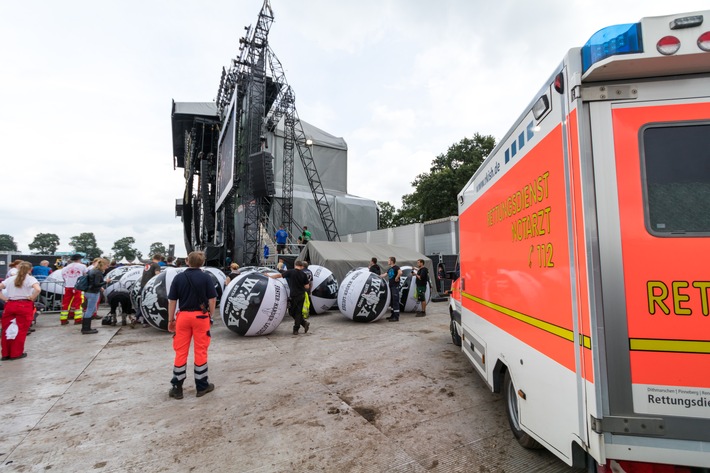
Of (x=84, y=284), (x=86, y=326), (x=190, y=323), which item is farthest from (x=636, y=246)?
(x=86, y=326)

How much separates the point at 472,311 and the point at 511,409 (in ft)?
4.96

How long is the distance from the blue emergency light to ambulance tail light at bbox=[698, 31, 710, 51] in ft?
1.00

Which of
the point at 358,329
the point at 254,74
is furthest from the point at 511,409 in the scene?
the point at 254,74

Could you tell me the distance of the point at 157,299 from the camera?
308 inches

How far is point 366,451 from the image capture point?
10.6ft

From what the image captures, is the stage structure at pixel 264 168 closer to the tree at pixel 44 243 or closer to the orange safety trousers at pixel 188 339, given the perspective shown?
the orange safety trousers at pixel 188 339

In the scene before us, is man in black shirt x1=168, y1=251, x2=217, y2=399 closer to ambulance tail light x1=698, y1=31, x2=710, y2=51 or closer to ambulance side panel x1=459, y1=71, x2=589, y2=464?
ambulance side panel x1=459, y1=71, x2=589, y2=464

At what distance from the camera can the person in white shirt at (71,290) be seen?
389 inches

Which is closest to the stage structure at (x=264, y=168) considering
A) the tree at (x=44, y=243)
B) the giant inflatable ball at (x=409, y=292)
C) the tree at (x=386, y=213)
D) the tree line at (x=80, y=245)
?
the giant inflatable ball at (x=409, y=292)

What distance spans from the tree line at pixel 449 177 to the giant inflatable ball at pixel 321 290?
24.2 metres

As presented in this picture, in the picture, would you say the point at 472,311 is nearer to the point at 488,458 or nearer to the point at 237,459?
the point at 488,458

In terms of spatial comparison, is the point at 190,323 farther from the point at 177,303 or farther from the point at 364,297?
the point at 364,297

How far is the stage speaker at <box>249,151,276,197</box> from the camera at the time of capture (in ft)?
66.0

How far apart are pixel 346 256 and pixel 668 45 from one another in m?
12.8
